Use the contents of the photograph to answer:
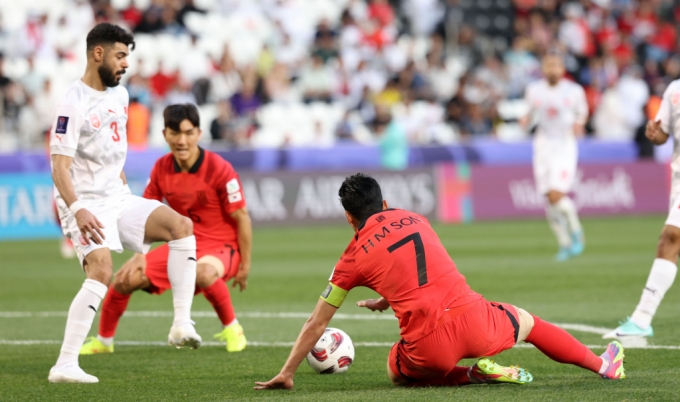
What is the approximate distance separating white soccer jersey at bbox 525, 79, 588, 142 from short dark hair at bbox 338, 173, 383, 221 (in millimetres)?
9386

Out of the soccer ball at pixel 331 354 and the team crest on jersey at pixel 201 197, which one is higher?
the team crest on jersey at pixel 201 197

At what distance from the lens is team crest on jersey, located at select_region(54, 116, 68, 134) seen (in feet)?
20.1

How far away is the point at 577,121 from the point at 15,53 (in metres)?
12.1

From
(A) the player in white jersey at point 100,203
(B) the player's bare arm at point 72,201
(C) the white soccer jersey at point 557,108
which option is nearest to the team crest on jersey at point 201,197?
(A) the player in white jersey at point 100,203

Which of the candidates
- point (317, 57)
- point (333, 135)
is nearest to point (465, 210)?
point (333, 135)

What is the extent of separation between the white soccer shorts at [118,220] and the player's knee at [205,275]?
31.8 inches

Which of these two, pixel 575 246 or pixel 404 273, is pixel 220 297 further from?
pixel 575 246

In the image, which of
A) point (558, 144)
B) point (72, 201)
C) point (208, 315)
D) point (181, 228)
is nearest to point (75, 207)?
point (72, 201)

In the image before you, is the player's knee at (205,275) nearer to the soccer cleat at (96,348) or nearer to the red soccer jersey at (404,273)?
the soccer cleat at (96,348)

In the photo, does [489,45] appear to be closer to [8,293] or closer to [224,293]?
[8,293]

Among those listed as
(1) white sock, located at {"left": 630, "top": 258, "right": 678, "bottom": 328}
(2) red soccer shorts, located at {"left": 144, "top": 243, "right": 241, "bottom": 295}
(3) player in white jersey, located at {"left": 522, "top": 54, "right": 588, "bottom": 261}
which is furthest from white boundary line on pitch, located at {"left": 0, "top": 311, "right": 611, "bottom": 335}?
(3) player in white jersey, located at {"left": 522, "top": 54, "right": 588, "bottom": 261}

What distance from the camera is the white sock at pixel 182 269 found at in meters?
6.67

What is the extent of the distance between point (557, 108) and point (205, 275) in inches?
325

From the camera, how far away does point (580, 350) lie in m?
5.51
